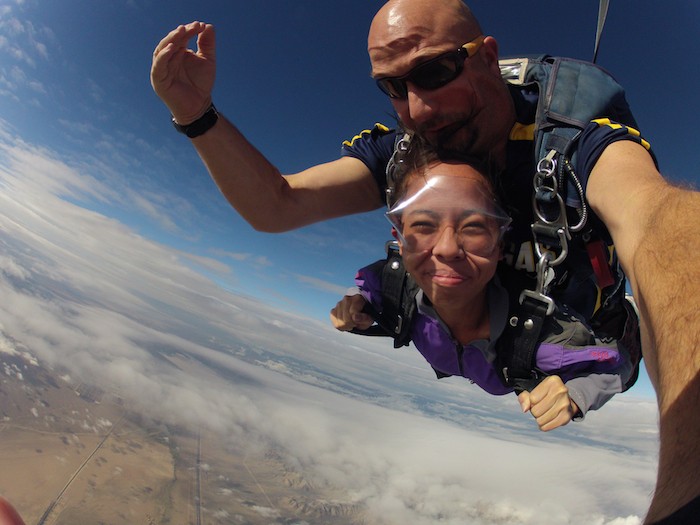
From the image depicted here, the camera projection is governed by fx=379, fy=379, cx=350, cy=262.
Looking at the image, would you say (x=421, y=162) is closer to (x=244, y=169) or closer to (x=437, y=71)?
(x=437, y=71)

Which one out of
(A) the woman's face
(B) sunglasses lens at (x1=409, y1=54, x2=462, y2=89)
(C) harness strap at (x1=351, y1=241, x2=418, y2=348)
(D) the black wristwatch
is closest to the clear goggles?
(A) the woman's face

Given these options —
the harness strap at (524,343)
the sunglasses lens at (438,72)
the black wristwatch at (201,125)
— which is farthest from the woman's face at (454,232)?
the black wristwatch at (201,125)

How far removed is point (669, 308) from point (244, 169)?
137 cm

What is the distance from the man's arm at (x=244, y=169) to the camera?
1.34 meters

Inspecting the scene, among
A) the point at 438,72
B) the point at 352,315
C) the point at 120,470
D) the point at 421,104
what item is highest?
the point at 438,72

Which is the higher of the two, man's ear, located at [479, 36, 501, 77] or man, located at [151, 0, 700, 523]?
man's ear, located at [479, 36, 501, 77]

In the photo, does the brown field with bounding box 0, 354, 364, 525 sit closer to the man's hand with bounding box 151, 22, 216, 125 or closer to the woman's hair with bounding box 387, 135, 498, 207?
the man's hand with bounding box 151, 22, 216, 125

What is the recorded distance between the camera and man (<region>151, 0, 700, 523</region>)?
50 centimetres

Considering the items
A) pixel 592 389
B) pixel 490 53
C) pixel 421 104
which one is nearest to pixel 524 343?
pixel 592 389

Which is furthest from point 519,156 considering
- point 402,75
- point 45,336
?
point 45,336

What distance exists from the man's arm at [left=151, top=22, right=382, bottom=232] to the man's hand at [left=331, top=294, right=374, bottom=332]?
0.42 metres

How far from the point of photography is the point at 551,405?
1137mm

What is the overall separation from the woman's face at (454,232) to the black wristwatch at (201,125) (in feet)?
2.66

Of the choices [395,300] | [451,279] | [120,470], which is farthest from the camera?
[120,470]
